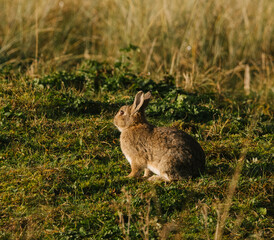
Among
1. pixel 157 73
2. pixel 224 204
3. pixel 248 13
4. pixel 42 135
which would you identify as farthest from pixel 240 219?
pixel 248 13

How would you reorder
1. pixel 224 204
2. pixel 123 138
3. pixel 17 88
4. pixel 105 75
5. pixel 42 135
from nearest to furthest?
pixel 224 204
pixel 123 138
pixel 42 135
pixel 17 88
pixel 105 75

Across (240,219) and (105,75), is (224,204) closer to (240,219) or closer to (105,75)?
(240,219)

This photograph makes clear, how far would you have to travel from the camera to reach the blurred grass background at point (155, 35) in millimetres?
9164

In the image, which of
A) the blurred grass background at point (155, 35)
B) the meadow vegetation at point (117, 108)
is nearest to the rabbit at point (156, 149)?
the meadow vegetation at point (117, 108)

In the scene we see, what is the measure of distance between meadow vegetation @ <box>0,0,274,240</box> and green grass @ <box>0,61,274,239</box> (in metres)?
0.02

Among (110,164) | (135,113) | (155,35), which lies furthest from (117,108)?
(155,35)

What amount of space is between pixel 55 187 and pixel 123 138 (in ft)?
3.53

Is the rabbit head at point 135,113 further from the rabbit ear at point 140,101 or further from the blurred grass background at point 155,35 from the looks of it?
the blurred grass background at point 155,35

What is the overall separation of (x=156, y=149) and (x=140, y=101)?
706 millimetres

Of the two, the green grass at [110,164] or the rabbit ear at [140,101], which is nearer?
the green grass at [110,164]

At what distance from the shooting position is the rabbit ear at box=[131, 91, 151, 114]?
525 centimetres

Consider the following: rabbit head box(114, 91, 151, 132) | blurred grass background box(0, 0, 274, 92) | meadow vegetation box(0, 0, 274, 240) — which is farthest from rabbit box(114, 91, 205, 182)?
blurred grass background box(0, 0, 274, 92)

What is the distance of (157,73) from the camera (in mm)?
8695

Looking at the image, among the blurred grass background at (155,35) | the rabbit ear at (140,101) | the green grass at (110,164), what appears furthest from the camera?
the blurred grass background at (155,35)
